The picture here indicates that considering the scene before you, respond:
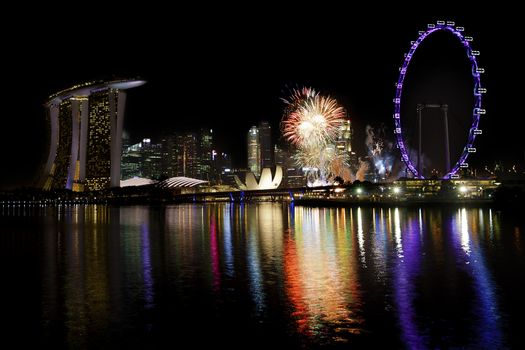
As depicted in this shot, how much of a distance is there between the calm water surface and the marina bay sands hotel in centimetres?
11775

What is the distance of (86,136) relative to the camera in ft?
491

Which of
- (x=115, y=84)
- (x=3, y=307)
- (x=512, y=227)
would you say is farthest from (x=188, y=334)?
(x=115, y=84)

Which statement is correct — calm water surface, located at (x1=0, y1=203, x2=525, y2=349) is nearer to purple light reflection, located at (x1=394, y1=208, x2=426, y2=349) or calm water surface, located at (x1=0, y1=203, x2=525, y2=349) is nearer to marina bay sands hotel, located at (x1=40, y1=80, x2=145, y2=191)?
purple light reflection, located at (x1=394, y1=208, x2=426, y2=349)

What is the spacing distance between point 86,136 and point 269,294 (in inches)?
5548

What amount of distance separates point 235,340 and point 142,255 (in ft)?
42.3

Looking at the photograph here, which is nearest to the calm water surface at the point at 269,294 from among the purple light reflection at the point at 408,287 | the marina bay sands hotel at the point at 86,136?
the purple light reflection at the point at 408,287

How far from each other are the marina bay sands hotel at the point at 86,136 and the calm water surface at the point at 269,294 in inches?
4636

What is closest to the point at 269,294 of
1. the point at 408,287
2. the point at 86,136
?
the point at 408,287

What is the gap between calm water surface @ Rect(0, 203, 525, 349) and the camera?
35.7ft

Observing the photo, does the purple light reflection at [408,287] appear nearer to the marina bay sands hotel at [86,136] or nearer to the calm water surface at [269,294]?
the calm water surface at [269,294]

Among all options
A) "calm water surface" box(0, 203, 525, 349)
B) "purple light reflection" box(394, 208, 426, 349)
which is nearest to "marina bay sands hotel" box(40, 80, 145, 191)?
"calm water surface" box(0, 203, 525, 349)

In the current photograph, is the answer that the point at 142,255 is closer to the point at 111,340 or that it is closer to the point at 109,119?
the point at 111,340

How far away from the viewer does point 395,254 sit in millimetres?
22297

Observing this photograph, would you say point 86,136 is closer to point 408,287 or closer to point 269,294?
point 269,294
